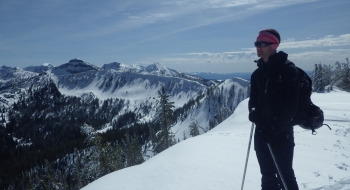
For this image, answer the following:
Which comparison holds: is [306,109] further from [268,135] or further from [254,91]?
[254,91]

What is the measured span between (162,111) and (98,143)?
32.1ft

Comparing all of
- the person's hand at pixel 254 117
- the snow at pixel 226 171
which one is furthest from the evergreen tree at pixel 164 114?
the person's hand at pixel 254 117

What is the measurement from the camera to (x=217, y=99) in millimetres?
184125

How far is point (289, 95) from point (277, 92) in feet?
0.69

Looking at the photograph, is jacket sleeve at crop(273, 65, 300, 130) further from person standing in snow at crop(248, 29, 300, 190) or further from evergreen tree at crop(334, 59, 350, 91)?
evergreen tree at crop(334, 59, 350, 91)

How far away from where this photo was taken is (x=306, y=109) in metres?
4.18

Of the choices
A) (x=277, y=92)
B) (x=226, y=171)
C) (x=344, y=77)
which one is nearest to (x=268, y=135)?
(x=277, y=92)

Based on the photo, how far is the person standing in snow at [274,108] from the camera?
389 cm

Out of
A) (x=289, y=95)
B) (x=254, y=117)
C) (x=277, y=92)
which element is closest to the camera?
(x=289, y=95)

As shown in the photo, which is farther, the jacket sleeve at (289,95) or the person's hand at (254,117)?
the person's hand at (254,117)

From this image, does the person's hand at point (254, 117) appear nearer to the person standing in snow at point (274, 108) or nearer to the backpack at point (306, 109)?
the person standing in snow at point (274, 108)

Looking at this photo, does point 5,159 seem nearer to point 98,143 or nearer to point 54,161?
point 54,161

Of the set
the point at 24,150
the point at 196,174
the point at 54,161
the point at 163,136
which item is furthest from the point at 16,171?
the point at 196,174

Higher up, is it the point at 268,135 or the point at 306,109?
the point at 306,109
